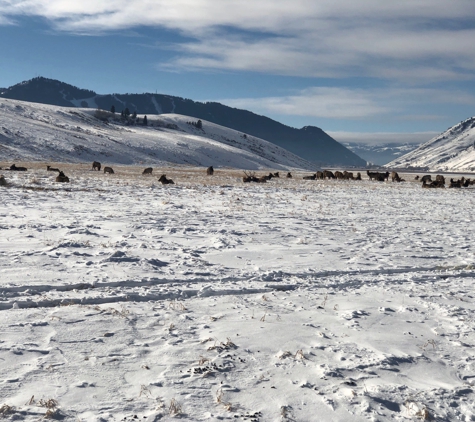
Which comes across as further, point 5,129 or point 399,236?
point 5,129

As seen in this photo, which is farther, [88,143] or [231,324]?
[88,143]

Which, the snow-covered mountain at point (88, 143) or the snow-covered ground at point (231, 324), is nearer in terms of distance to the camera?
the snow-covered ground at point (231, 324)

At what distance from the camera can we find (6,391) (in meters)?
4.02

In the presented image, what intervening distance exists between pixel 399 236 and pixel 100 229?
26.9ft

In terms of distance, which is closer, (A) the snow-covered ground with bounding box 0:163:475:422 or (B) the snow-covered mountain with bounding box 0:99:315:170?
(A) the snow-covered ground with bounding box 0:163:475:422

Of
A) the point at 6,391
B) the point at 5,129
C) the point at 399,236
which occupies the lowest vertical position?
Result: the point at 6,391

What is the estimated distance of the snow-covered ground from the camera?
4.06 m

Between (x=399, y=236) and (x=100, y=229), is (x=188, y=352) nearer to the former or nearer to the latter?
(x=100, y=229)

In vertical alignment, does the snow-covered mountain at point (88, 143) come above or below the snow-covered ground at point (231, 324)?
above

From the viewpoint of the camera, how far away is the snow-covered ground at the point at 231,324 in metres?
4.06

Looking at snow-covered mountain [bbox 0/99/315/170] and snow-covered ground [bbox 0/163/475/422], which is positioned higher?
snow-covered mountain [bbox 0/99/315/170]

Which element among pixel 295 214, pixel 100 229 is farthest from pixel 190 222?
pixel 295 214

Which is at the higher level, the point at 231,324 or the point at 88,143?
the point at 88,143

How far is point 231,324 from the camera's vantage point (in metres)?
5.89
